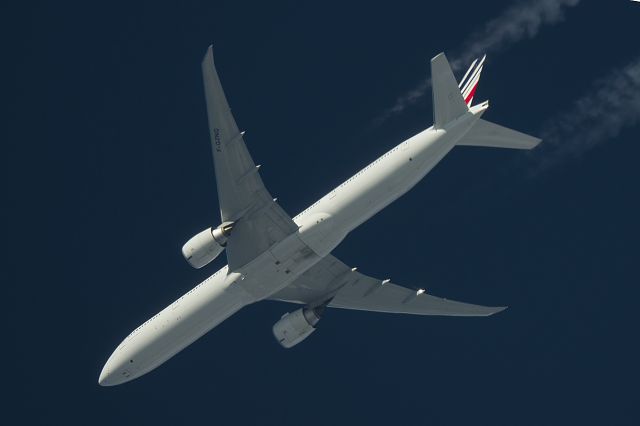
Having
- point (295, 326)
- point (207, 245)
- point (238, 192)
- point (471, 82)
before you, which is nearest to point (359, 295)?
point (295, 326)

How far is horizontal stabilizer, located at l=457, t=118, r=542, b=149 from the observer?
4647 centimetres

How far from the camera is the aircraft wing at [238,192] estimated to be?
4244cm

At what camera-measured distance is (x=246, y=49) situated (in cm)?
6147

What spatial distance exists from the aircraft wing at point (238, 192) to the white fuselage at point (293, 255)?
598 mm

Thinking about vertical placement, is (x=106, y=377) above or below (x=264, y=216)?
below

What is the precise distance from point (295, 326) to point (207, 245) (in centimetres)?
739

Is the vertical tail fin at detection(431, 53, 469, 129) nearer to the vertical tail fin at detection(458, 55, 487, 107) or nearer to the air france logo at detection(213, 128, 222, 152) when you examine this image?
the vertical tail fin at detection(458, 55, 487, 107)

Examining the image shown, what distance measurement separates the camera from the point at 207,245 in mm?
46094

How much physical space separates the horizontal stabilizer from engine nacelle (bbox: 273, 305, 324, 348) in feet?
37.2

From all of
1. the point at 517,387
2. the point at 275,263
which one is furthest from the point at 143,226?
the point at 517,387

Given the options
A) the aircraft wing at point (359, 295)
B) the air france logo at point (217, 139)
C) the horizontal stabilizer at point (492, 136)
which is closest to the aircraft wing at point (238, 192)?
the air france logo at point (217, 139)

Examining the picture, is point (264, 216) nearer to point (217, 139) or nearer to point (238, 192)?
point (238, 192)

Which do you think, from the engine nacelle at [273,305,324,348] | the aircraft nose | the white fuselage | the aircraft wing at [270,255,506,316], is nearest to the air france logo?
the white fuselage

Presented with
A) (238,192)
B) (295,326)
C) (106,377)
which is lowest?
(295,326)
